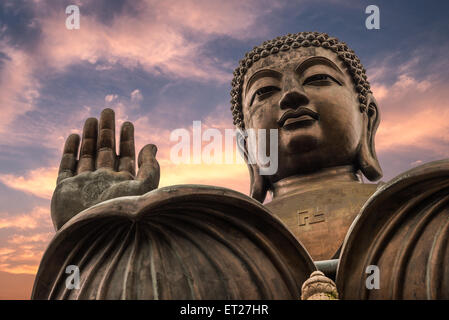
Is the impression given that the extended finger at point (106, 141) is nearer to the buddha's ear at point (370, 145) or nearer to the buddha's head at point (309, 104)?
the buddha's head at point (309, 104)

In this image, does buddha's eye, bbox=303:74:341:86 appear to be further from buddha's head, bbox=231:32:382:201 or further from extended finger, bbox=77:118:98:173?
extended finger, bbox=77:118:98:173

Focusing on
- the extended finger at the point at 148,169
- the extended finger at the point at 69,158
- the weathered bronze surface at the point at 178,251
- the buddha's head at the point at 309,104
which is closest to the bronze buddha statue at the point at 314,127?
the buddha's head at the point at 309,104

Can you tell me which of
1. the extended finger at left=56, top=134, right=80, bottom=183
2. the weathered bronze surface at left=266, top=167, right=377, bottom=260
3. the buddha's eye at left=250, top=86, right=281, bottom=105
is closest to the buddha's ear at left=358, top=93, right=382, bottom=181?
the weathered bronze surface at left=266, top=167, right=377, bottom=260

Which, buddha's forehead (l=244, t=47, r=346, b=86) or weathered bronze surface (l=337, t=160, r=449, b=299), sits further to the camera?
buddha's forehead (l=244, t=47, r=346, b=86)

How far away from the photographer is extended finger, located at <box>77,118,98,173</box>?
4238 mm

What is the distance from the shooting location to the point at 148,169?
391 centimetres

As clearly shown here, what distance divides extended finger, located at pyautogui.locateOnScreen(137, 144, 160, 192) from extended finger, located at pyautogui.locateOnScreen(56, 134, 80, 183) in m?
0.63

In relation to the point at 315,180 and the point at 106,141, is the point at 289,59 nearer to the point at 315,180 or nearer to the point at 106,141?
the point at 315,180

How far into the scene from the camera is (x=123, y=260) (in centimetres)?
287

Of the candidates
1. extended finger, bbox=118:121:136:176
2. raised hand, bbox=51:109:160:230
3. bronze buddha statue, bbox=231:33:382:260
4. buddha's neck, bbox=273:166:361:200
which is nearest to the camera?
raised hand, bbox=51:109:160:230

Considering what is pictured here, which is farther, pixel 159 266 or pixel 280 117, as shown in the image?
pixel 280 117
